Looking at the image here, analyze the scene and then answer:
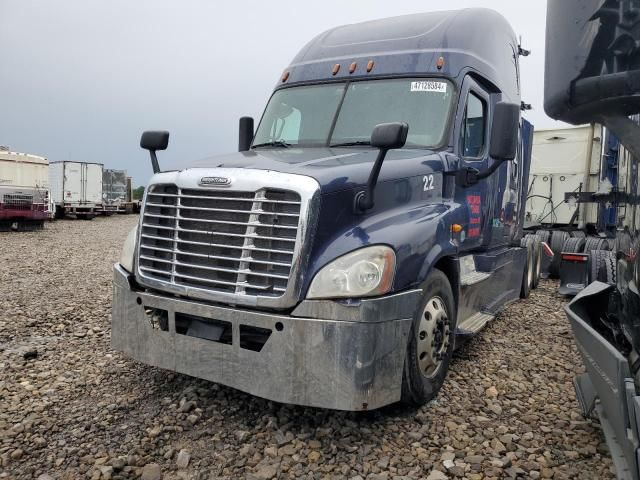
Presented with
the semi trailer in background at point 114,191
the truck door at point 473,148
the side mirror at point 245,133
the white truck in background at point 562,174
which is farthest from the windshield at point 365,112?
the semi trailer in background at point 114,191

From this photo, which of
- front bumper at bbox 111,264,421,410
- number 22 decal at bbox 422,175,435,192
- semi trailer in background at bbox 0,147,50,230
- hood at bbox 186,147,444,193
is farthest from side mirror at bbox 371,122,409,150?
semi trailer in background at bbox 0,147,50,230

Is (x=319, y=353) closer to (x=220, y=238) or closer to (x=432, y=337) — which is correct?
(x=220, y=238)

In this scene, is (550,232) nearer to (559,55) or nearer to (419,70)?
(419,70)

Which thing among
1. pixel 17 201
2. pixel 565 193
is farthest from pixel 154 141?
pixel 17 201

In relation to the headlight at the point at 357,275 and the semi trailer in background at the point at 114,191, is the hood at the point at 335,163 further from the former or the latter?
the semi trailer in background at the point at 114,191

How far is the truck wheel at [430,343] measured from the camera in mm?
3475

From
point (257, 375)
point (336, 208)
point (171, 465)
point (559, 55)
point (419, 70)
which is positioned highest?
point (419, 70)

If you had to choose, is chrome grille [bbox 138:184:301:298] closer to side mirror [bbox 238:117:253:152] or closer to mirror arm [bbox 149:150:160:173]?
mirror arm [bbox 149:150:160:173]

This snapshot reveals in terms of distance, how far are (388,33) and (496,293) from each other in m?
3.00

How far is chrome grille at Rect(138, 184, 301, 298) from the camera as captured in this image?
3180 mm

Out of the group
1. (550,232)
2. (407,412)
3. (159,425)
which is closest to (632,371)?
(407,412)

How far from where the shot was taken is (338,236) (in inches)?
127

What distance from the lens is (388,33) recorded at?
4914 millimetres

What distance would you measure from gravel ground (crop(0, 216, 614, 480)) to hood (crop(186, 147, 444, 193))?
5.32ft
